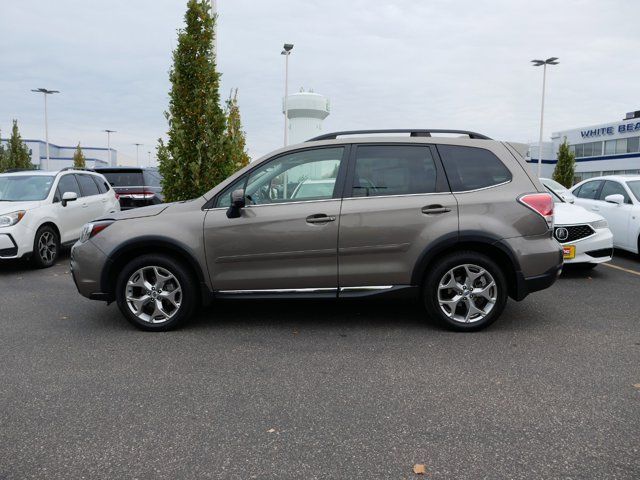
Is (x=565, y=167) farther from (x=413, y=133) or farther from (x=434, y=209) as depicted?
(x=434, y=209)

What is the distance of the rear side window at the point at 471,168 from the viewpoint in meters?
5.09

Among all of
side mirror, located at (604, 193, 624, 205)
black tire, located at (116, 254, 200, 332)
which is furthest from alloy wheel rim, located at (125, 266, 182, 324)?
side mirror, located at (604, 193, 624, 205)

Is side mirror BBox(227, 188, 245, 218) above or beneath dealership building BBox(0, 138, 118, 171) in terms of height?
beneath

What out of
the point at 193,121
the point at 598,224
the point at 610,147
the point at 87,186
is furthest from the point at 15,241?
the point at 610,147

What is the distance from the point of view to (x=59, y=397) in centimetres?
359

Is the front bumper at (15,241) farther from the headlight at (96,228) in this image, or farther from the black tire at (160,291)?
the black tire at (160,291)

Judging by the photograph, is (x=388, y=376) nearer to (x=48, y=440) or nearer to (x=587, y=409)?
(x=587, y=409)

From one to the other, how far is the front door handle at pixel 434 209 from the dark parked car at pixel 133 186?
9519 millimetres

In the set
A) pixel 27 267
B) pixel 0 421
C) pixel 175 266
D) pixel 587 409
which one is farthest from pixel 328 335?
pixel 27 267

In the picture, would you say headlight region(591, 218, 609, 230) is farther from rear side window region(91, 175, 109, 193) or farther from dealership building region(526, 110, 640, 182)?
dealership building region(526, 110, 640, 182)

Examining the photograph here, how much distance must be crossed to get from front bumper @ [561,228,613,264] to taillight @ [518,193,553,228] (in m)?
2.94

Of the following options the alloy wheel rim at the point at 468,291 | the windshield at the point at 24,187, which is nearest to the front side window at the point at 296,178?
the alloy wheel rim at the point at 468,291

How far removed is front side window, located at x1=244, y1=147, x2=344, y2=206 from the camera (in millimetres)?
5098

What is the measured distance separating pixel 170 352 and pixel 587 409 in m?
3.11
